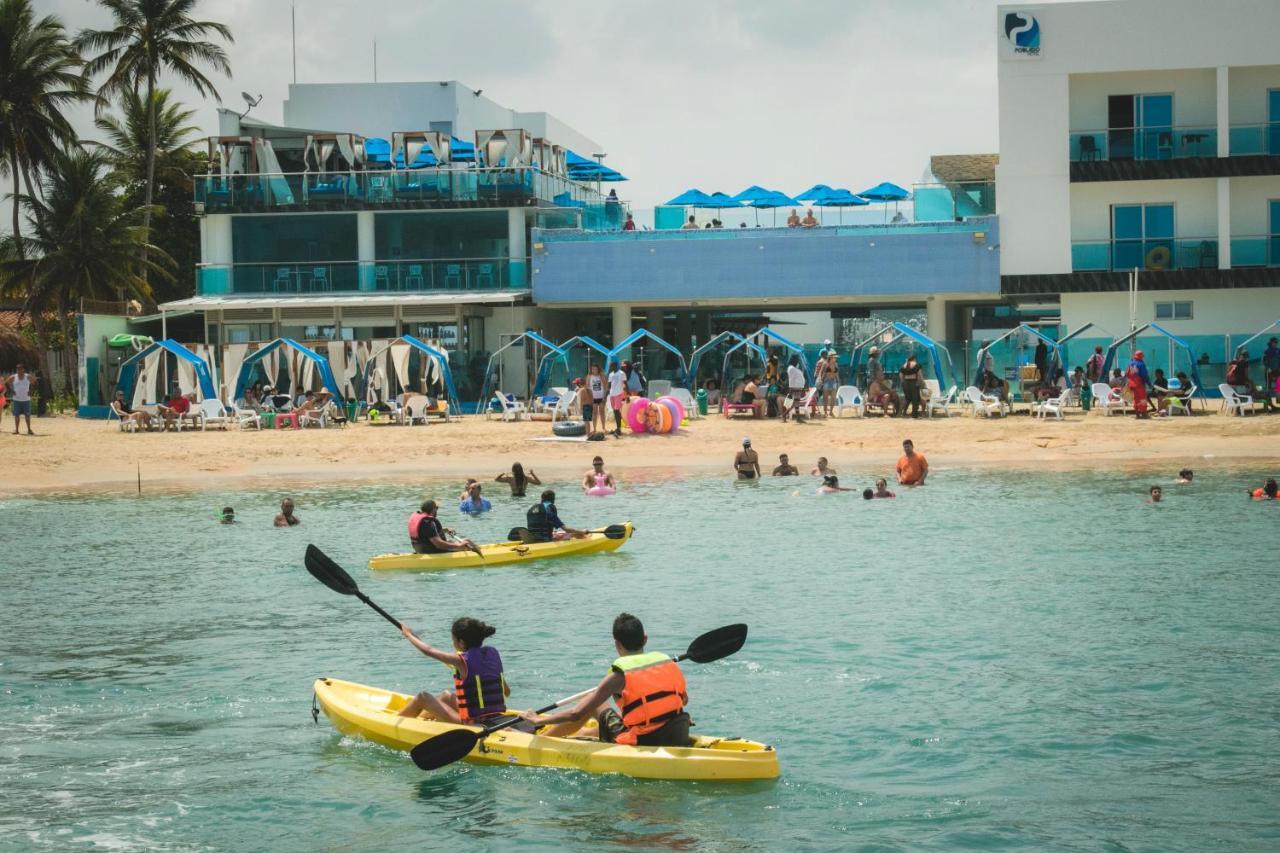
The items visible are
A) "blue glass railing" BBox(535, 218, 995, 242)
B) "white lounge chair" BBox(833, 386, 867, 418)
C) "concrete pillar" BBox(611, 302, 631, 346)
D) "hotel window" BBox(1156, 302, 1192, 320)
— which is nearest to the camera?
"white lounge chair" BBox(833, 386, 867, 418)

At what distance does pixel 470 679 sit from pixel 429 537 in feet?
30.2

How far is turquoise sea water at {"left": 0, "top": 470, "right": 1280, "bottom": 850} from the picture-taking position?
457 inches

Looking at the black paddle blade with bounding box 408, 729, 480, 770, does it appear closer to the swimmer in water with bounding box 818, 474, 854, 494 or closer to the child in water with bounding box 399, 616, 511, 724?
the child in water with bounding box 399, 616, 511, 724

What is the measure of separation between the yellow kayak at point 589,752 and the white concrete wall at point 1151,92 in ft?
121

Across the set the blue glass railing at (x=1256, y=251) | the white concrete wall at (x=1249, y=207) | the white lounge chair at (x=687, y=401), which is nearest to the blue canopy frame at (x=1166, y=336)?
the blue glass railing at (x=1256, y=251)

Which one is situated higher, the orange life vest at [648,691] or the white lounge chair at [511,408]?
the white lounge chair at [511,408]

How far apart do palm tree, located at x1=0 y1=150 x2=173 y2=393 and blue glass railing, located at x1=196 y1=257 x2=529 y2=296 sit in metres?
2.99

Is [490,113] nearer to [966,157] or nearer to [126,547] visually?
[966,157]

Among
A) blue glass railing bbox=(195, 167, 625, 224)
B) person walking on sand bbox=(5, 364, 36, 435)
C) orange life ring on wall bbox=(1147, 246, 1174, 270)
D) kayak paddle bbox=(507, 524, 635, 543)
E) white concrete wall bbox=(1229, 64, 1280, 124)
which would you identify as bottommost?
kayak paddle bbox=(507, 524, 635, 543)

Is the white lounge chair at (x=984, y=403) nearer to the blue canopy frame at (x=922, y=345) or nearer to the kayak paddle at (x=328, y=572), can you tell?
the blue canopy frame at (x=922, y=345)

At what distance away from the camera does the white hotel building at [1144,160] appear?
43375mm

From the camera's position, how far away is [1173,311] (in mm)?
43750

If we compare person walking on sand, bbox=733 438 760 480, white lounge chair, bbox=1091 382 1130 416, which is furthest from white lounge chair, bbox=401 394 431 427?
white lounge chair, bbox=1091 382 1130 416

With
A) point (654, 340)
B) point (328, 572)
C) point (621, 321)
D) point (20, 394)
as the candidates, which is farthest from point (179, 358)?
point (328, 572)
